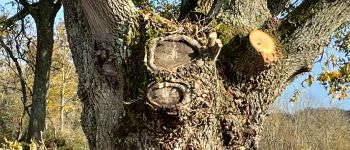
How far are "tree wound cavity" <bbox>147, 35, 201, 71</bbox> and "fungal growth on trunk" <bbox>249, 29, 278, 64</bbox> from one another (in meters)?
0.55

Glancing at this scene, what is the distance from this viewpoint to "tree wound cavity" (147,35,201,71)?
12.6 ft

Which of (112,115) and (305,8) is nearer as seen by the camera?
(112,115)

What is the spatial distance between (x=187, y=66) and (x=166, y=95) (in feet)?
0.94

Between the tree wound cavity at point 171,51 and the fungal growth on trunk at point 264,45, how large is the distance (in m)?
0.55

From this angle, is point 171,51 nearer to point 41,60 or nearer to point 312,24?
point 312,24

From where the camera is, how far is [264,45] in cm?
424

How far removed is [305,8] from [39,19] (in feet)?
35.8

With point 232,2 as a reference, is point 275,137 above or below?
below

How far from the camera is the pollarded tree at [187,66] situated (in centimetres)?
386

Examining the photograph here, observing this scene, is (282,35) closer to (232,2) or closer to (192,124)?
(232,2)

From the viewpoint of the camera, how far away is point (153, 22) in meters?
4.08

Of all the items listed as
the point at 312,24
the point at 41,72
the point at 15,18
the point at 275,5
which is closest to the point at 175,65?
the point at 312,24

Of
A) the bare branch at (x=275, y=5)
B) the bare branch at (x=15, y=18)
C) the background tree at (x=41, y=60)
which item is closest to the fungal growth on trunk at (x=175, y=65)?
the bare branch at (x=275, y=5)

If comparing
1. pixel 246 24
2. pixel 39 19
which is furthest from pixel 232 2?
pixel 39 19
